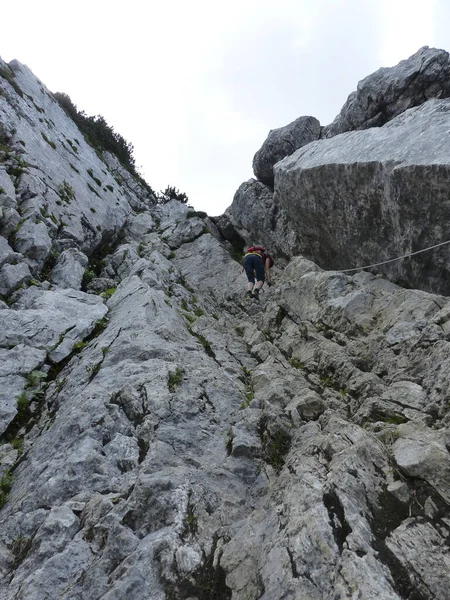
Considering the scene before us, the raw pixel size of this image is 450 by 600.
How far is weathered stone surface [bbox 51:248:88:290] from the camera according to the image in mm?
17562

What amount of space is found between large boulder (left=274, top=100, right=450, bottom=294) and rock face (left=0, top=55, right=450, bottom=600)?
1.51 metres

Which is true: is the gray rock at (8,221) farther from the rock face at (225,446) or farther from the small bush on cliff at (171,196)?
the small bush on cliff at (171,196)

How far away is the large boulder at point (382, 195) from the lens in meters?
12.4

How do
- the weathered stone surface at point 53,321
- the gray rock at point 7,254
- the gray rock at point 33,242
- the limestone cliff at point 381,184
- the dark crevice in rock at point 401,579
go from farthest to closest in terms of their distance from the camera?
the gray rock at point 33,242 → the gray rock at point 7,254 → the limestone cliff at point 381,184 → the weathered stone surface at point 53,321 → the dark crevice in rock at point 401,579

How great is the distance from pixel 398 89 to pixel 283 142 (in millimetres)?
7710

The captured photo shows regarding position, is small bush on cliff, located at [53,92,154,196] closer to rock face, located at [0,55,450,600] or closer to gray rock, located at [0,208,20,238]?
gray rock, located at [0,208,20,238]

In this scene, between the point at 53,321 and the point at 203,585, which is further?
the point at 53,321

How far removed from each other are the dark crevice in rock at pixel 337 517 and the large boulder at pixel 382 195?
30.8 feet

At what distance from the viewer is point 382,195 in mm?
13961

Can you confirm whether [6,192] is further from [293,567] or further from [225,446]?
[293,567]

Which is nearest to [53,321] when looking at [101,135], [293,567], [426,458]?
[293,567]

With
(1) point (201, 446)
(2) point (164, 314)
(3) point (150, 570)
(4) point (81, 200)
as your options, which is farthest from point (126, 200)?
(3) point (150, 570)

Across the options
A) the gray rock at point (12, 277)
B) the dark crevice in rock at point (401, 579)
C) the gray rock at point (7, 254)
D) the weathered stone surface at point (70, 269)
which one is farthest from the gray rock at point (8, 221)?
the dark crevice in rock at point (401, 579)

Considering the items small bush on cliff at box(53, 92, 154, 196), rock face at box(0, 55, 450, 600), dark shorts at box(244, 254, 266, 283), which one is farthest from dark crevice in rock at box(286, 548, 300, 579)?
small bush on cliff at box(53, 92, 154, 196)
